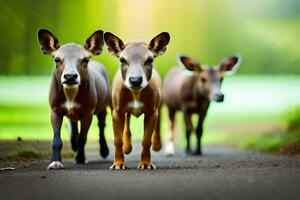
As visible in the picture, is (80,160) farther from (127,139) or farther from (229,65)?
(229,65)

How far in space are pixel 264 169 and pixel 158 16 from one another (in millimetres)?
12249

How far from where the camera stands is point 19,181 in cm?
821

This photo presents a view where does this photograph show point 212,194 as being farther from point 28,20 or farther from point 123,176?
point 28,20

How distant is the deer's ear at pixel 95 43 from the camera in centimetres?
1101

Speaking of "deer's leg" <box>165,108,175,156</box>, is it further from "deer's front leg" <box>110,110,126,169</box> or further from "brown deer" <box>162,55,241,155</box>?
"deer's front leg" <box>110,110,126,169</box>

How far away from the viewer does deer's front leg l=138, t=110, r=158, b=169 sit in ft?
32.3

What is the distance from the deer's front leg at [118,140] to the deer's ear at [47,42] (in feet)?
4.89

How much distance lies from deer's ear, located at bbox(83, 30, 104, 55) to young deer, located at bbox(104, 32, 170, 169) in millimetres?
765

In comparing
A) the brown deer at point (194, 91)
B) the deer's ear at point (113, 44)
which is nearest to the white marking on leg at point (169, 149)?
the brown deer at point (194, 91)

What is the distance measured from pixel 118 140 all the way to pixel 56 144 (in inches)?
37.2

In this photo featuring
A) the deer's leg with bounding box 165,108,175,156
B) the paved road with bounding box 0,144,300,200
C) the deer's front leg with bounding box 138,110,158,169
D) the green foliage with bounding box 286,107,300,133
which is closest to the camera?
the paved road with bounding box 0,144,300,200

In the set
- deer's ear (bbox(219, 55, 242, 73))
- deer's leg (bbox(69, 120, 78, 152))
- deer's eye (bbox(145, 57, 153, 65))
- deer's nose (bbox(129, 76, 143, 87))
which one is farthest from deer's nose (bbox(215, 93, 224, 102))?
deer's nose (bbox(129, 76, 143, 87))

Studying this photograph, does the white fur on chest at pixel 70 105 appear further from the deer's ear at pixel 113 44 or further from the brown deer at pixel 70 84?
the deer's ear at pixel 113 44

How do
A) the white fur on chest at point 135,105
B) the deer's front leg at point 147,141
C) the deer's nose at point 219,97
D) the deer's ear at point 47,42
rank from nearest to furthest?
the deer's front leg at point 147,141 → the white fur on chest at point 135,105 → the deer's ear at point 47,42 → the deer's nose at point 219,97
